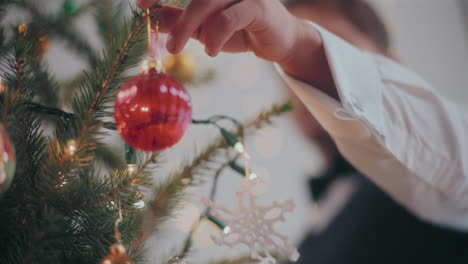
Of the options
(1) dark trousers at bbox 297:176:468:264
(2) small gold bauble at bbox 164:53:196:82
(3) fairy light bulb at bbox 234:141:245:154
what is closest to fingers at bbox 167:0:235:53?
(3) fairy light bulb at bbox 234:141:245:154

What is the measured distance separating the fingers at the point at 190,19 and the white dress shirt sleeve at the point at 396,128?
175 millimetres

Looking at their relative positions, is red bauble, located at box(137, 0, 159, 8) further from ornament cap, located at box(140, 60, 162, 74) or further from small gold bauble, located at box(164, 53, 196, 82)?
small gold bauble, located at box(164, 53, 196, 82)

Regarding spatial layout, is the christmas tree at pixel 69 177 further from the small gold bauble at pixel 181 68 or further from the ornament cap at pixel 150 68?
the small gold bauble at pixel 181 68

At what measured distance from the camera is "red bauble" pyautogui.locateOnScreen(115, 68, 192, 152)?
0.26 m

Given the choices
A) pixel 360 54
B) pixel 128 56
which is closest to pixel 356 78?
pixel 360 54

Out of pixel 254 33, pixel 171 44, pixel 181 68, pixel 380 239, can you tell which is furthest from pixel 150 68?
pixel 380 239

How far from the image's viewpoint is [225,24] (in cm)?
31

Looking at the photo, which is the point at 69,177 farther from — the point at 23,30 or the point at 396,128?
the point at 396,128

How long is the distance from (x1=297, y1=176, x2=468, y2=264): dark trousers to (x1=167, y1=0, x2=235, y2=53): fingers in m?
0.76

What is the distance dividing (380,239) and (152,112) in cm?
79

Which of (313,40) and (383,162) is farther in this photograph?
(383,162)

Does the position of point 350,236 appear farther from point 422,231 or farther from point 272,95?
point 272,95

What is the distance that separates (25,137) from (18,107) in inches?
1.0

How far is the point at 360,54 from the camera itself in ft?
1.74
